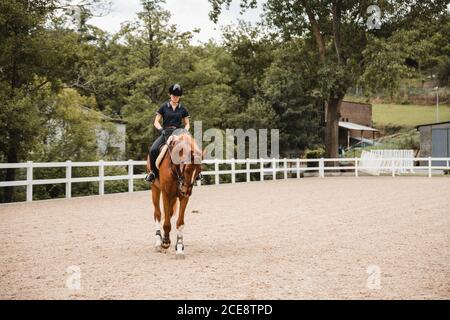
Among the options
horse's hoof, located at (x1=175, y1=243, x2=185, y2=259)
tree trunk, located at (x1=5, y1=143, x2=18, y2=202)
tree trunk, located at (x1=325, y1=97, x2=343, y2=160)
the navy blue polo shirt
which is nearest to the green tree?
tree trunk, located at (x1=325, y1=97, x2=343, y2=160)

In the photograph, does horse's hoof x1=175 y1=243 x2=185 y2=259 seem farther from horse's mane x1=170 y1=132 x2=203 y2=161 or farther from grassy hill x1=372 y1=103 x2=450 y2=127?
grassy hill x1=372 y1=103 x2=450 y2=127

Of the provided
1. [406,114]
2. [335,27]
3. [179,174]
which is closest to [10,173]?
[179,174]

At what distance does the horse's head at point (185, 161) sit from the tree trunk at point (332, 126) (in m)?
32.1

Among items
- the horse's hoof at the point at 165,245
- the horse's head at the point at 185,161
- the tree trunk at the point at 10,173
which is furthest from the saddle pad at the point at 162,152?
the tree trunk at the point at 10,173

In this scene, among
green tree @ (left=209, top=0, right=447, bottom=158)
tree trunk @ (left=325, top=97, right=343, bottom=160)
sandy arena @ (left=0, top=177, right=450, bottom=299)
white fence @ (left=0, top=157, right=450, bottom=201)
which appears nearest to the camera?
sandy arena @ (left=0, top=177, right=450, bottom=299)

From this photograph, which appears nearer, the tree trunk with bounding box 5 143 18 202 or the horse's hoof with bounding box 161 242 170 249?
the horse's hoof with bounding box 161 242 170 249

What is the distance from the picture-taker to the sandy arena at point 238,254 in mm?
6082

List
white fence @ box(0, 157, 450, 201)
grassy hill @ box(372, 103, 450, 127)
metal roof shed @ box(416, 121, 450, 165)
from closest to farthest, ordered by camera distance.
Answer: white fence @ box(0, 157, 450, 201) < metal roof shed @ box(416, 121, 450, 165) < grassy hill @ box(372, 103, 450, 127)

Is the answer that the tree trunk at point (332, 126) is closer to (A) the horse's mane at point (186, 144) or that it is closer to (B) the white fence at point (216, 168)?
(B) the white fence at point (216, 168)

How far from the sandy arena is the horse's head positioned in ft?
3.45

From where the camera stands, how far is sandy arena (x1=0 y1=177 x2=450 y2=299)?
6082 millimetres

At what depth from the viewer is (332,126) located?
1569 inches
